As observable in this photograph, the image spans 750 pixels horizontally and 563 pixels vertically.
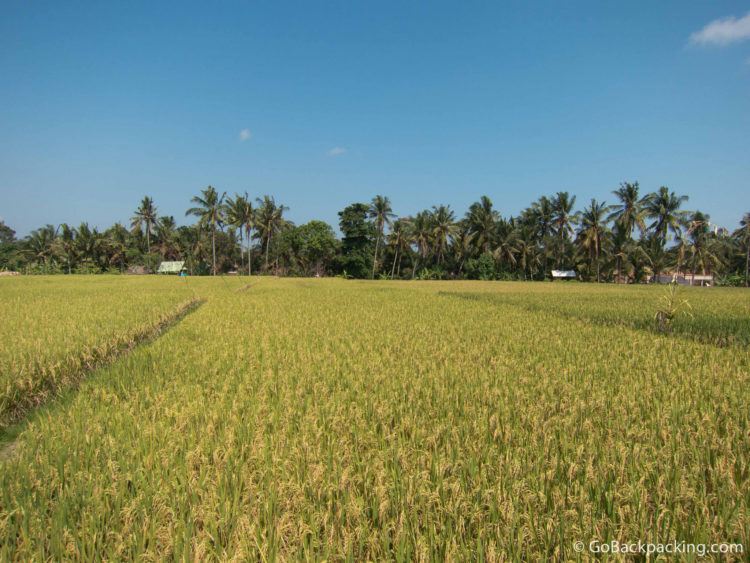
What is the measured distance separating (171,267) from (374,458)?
5791 centimetres

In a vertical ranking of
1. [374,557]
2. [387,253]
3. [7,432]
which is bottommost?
[7,432]

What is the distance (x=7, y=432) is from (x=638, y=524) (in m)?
4.24

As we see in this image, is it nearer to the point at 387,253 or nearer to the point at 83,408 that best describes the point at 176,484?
the point at 83,408

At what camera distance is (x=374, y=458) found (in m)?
2.32

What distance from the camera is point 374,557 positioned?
60.7 inches

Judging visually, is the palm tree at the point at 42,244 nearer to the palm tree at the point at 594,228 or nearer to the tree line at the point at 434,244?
the tree line at the point at 434,244

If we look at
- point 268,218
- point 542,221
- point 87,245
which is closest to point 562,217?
point 542,221

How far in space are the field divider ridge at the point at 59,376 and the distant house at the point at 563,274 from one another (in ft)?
166

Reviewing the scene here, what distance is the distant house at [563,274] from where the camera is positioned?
168 feet

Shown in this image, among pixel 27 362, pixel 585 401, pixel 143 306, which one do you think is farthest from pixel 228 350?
pixel 143 306

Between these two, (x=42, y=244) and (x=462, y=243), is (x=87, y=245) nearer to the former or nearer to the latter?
(x=42, y=244)

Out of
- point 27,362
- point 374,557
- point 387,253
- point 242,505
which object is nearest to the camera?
point 374,557

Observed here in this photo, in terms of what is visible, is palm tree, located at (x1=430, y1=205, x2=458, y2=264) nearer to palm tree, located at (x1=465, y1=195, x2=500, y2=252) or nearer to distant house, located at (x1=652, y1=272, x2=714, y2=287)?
palm tree, located at (x1=465, y1=195, x2=500, y2=252)

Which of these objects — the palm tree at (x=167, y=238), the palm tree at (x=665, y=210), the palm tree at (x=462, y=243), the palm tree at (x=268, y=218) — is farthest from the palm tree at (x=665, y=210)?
the palm tree at (x=167, y=238)
